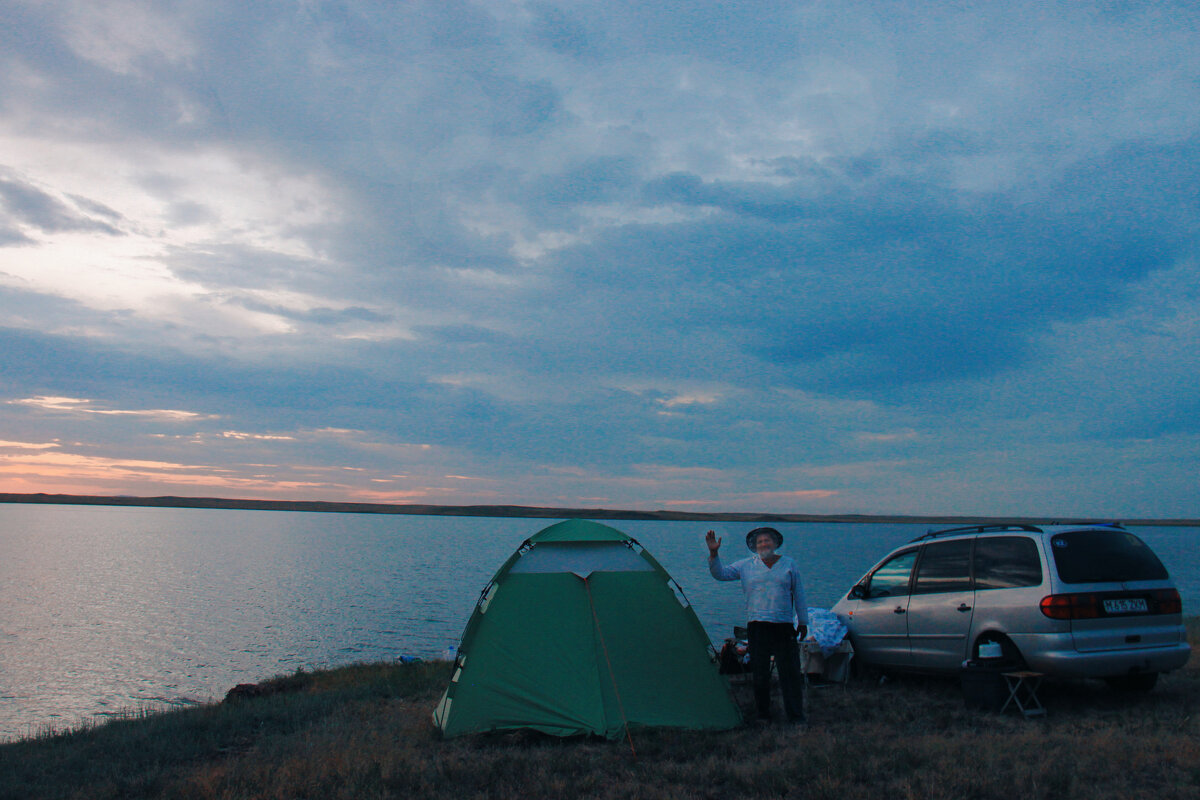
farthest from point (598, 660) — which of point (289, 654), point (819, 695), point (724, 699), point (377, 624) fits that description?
point (377, 624)

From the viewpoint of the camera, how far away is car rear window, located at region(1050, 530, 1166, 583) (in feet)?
26.3

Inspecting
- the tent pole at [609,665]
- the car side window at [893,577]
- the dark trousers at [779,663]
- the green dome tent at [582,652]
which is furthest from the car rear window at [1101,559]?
the tent pole at [609,665]

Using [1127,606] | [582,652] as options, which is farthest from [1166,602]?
[582,652]

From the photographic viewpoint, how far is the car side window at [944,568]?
29.8ft

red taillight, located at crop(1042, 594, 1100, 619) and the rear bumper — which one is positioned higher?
red taillight, located at crop(1042, 594, 1100, 619)

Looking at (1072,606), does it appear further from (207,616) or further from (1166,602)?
(207,616)

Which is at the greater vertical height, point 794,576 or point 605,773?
point 794,576

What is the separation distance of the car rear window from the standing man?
2.88 metres

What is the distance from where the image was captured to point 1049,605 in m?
7.90

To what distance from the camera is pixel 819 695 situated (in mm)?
9664

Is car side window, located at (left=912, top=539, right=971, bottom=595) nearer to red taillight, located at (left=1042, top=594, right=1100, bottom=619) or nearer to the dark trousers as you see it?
red taillight, located at (left=1042, top=594, right=1100, bottom=619)

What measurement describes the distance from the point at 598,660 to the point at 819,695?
3.45 m

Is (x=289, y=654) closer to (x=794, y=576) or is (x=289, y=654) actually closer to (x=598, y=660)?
(x=598, y=660)

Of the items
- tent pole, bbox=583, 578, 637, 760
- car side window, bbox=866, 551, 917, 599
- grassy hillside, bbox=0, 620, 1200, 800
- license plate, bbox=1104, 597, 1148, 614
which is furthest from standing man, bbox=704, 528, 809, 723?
license plate, bbox=1104, 597, 1148, 614
